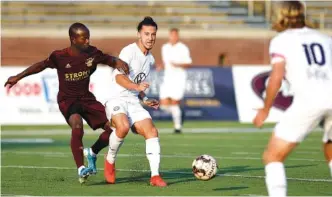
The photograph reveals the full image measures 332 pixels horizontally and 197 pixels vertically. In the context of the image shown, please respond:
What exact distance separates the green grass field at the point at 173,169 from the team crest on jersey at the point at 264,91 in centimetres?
415

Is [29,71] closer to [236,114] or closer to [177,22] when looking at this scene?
[236,114]

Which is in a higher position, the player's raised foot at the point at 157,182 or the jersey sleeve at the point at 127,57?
the jersey sleeve at the point at 127,57

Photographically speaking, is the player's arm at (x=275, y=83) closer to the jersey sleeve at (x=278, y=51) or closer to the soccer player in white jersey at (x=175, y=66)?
the jersey sleeve at (x=278, y=51)

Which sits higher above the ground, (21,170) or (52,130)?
(21,170)

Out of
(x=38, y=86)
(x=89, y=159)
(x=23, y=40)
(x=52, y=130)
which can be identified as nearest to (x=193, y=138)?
(x=52, y=130)

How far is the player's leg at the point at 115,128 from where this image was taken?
40.9 feet

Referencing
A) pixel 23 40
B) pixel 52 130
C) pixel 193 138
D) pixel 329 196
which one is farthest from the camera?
pixel 23 40

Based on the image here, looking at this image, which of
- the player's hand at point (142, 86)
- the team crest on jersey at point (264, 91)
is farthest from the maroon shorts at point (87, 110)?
the team crest on jersey at point (264, 91)

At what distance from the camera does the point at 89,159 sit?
42.5ft

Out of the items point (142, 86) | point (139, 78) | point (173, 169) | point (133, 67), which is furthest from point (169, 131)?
point (142, 86)

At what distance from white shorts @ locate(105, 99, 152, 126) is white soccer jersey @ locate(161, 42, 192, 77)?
11.8 meters

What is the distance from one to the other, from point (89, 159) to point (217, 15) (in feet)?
87.3

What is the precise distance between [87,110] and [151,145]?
1.16 metres

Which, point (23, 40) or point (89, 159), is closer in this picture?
point (89, 159)
